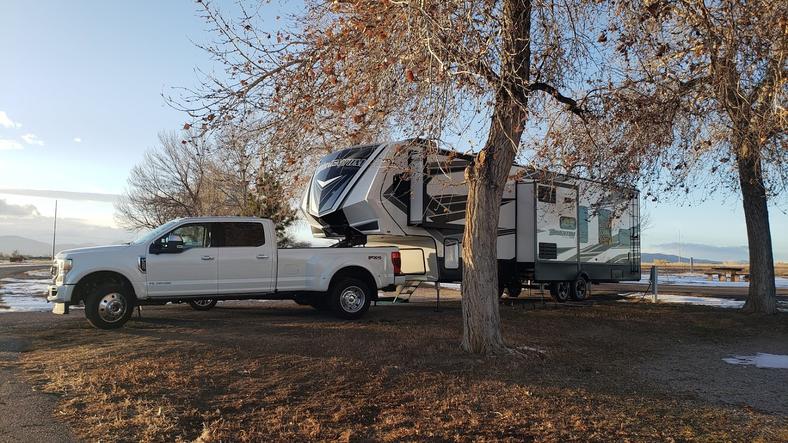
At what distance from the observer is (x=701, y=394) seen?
674cm

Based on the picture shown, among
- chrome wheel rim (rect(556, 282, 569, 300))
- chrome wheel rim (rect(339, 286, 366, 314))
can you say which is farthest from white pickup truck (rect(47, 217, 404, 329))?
chrome wheel rim (rect(556, 282, 569, 300))

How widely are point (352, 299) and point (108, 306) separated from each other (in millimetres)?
4440

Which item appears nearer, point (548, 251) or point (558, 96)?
point (558, 96)

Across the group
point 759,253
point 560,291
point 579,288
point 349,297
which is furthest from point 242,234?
point 759,253

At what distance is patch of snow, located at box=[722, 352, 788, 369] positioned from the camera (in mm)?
8648

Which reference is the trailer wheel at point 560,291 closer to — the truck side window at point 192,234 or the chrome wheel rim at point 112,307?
the truck side window at point 192,234

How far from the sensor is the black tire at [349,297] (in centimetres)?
1178

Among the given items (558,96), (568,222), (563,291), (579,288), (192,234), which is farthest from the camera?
(579,288)

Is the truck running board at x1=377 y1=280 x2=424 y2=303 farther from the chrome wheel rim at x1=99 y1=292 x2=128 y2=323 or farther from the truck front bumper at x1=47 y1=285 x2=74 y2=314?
the truck front bumper at x1=47 y1=285 x2=74 y2=314

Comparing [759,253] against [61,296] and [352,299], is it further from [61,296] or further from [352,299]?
[61,296]

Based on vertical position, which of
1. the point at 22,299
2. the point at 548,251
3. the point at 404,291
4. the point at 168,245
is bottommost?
the point at 22,299

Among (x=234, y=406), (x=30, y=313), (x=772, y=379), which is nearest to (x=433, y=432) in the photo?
(x=234, y=406)

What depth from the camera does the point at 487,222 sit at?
818 cm

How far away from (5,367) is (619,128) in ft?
32.0
